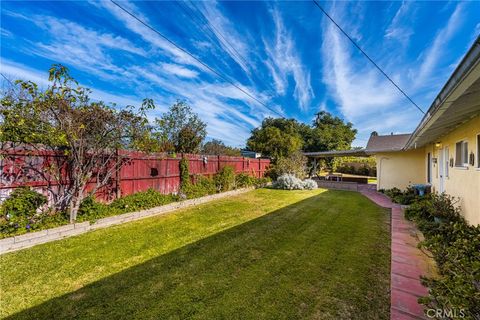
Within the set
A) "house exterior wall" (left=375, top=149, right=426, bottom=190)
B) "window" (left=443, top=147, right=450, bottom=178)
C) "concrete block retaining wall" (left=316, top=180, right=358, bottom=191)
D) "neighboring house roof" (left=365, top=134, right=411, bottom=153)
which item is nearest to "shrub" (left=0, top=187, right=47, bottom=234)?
"window" (left=443, top=147, right=450, bottom=178)

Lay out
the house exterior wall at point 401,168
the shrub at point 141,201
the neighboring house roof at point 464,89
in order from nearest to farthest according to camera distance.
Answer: the neighboring house roof at point 464,89 → the shrub at point 141,201 → the house exterior wall at point 401,168

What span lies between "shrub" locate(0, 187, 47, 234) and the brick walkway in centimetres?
676

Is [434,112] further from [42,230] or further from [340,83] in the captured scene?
[340,83]

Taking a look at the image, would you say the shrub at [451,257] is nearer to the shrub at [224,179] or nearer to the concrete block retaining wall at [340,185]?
the concrete block retaining wall at [340,185]

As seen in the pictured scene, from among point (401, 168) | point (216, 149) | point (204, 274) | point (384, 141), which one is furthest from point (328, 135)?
point (204, 274)

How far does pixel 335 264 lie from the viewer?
12.3 ft

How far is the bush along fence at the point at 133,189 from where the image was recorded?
184 inches

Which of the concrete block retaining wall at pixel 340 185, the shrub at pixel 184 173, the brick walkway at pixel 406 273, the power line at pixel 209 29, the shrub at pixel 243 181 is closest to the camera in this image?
the brick walkway at pixel 406 273

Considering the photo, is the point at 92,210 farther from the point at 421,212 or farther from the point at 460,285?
the point at 421,212

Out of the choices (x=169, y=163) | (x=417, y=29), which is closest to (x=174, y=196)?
(x=169, y=163)

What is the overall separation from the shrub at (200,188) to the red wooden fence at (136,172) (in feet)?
1.13

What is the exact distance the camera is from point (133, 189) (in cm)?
745

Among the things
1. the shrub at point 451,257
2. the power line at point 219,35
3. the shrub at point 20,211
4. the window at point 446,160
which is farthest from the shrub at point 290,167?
the shrub at point 20,211

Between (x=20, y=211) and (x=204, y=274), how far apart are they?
4473 millimetres
